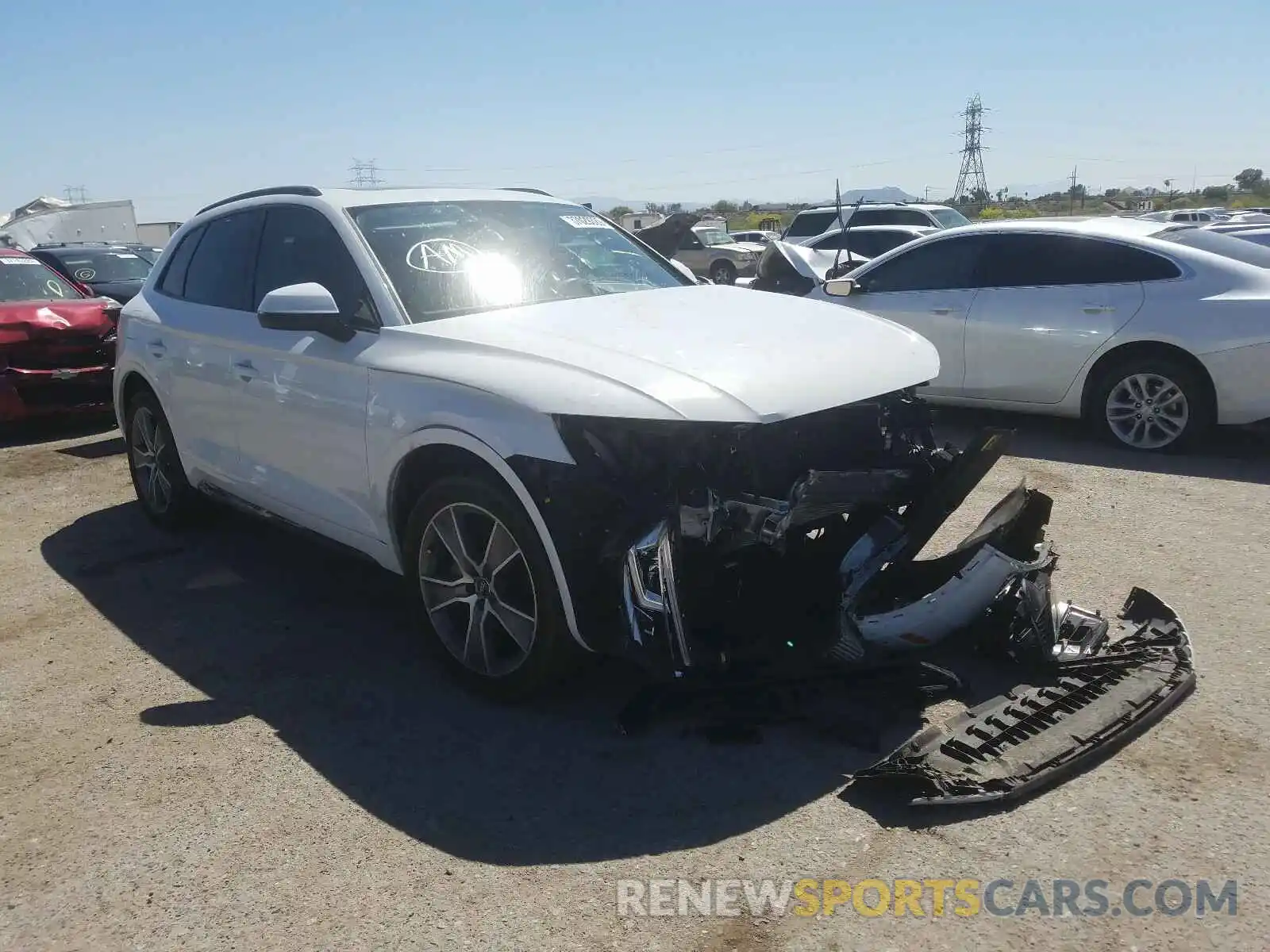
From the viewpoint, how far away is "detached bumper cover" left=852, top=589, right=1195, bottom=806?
308 cm

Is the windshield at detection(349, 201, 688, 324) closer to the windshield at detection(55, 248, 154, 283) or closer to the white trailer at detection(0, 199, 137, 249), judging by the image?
the windshield at detection(55, 248, 154, 283)

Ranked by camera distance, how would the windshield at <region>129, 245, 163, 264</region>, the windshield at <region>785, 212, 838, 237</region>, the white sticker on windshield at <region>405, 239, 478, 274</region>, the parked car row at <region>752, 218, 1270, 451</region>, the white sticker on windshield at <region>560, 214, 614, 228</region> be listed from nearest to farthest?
the white sticker on windshield at <region>405, 239, 478, 274</region> → the white sticker on windshield at <region>560, 214, 614, 228</region> → the parked car row at <region>752, 218, 1270, 451</region> → the windshield at <region>129, 245, 163, 264</region> → the windshield at <region>785, 212, 838, 237</region>

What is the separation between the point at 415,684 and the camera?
4074 mm

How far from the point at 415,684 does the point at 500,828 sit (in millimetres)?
1089

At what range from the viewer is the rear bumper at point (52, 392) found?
8734 mm

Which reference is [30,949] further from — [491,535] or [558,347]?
[558,347]

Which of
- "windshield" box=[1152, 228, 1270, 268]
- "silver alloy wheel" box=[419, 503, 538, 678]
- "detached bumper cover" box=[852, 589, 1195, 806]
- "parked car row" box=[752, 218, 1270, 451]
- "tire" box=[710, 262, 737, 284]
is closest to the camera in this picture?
"detached bumper cover" box=[852, 589, 1195, 806]

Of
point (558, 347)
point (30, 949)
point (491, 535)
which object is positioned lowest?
point (30, 949)

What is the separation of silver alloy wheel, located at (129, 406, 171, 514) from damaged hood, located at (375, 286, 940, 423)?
8.53 feet

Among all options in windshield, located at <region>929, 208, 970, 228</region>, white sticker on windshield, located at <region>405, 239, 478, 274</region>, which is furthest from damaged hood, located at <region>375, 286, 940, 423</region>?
windshield, located at <region>929, 208, 970, 228</region>

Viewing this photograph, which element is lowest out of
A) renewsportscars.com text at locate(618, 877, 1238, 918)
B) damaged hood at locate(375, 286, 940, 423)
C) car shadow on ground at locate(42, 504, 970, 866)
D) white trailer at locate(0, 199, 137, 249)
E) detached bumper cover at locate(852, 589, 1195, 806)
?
renewsportscars.com text at locate(618, 877, 1238, 918)

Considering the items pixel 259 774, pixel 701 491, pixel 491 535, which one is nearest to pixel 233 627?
pixel 259 774

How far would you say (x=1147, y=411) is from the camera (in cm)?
711

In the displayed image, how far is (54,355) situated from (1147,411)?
340 inches
